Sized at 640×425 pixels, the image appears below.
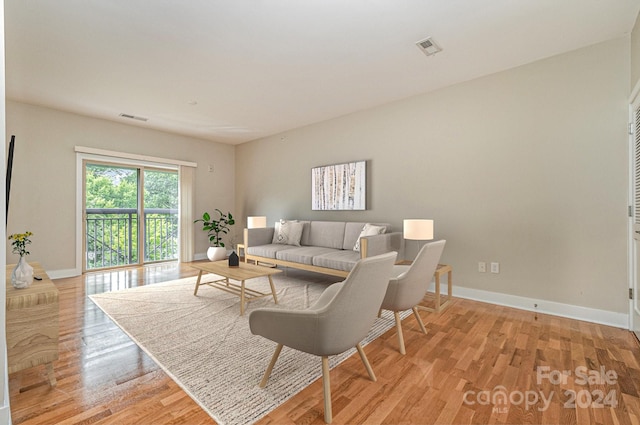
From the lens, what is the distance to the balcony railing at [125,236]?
4973 mm

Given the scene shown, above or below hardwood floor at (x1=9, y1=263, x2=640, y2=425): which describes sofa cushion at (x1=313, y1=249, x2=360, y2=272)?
above

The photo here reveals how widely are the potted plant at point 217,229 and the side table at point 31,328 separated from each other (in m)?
4.22

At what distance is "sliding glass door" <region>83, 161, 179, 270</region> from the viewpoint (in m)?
4.94

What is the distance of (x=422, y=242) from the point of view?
3.79m

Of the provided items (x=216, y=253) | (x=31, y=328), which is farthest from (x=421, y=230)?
(x=216, y=253)

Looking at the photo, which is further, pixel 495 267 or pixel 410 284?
pixel 495 267

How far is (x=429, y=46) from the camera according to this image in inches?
108

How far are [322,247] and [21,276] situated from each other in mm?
3387

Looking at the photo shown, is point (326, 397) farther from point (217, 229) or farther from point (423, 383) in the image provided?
point (217, 229)

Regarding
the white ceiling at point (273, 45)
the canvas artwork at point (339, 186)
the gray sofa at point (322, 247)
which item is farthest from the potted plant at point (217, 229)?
the white ceiling at point (273, 45)

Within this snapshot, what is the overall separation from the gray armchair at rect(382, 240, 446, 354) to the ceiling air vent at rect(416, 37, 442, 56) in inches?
72.9

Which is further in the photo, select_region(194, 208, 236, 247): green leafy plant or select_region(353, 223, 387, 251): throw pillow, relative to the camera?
select_region(194, 208, 236, 247): green leafy plant

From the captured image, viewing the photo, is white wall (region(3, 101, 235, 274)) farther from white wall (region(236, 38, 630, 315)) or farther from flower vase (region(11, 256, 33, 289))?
white wall (region(236, 38, 630, 315))

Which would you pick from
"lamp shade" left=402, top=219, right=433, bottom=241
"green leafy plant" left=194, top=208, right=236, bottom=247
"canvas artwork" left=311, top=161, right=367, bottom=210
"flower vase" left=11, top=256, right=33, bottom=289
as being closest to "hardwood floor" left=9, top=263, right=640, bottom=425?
"flower vase" left=11, top=256, right=33, bottom=289
